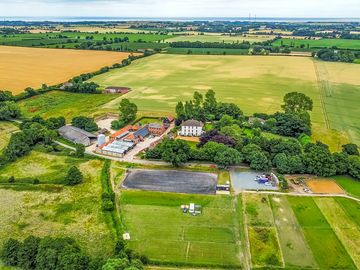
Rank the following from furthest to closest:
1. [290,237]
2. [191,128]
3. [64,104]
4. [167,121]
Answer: [64,104]
[167,121]
[191,128]
[290,237]

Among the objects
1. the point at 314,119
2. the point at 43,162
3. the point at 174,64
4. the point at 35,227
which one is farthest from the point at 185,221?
the point at 174,64

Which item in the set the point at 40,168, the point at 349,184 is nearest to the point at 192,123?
the point at 40,168

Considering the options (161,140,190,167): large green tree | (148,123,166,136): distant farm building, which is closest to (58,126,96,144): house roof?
(148,123,166,136): distant farm building

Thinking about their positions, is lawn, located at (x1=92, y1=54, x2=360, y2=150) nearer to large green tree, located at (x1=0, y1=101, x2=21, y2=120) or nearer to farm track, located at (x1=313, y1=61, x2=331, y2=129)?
farm track, located at (x1=313, y1=61, x2=331, y2=129)

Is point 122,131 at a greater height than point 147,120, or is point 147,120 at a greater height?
point 122,131

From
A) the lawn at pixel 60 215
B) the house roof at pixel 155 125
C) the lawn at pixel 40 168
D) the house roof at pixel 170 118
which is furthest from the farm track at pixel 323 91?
the lawn at pixel 40 168

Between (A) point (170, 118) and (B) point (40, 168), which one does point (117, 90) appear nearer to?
(A) point (170, 118)

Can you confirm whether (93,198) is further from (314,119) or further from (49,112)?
(314,119)
